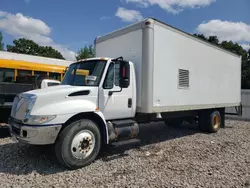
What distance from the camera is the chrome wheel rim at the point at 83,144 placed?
4379 millimetres

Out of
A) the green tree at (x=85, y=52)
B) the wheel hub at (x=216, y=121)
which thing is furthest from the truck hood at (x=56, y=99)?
the green tree at (x=85, y=52)

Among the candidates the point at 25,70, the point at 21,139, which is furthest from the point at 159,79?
the point at 25,70

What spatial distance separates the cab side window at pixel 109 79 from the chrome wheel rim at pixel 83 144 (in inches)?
45.7

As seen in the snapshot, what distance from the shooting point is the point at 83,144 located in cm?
451

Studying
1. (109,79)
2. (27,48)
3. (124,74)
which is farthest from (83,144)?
(27,48)

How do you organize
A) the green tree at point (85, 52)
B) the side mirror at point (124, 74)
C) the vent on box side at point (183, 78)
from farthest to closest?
the green tree at point (85, 52)
the vent on box side at point (183, 78)
the side mirror at point (124, 74)

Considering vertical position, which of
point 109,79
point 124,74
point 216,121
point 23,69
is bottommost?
point 216,121

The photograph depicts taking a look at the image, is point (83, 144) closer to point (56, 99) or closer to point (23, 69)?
point (56, 99)

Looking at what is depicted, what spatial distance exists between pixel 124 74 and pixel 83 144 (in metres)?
1.85

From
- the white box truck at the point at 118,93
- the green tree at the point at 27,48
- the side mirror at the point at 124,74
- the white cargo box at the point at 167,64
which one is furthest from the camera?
the green tree at the point at 27,48

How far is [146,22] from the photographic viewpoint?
211 inches

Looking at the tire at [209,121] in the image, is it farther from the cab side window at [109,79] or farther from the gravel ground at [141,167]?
the cab side window at [109,79]

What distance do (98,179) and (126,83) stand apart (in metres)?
2.16

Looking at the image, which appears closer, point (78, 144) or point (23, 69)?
point (78, 144)
